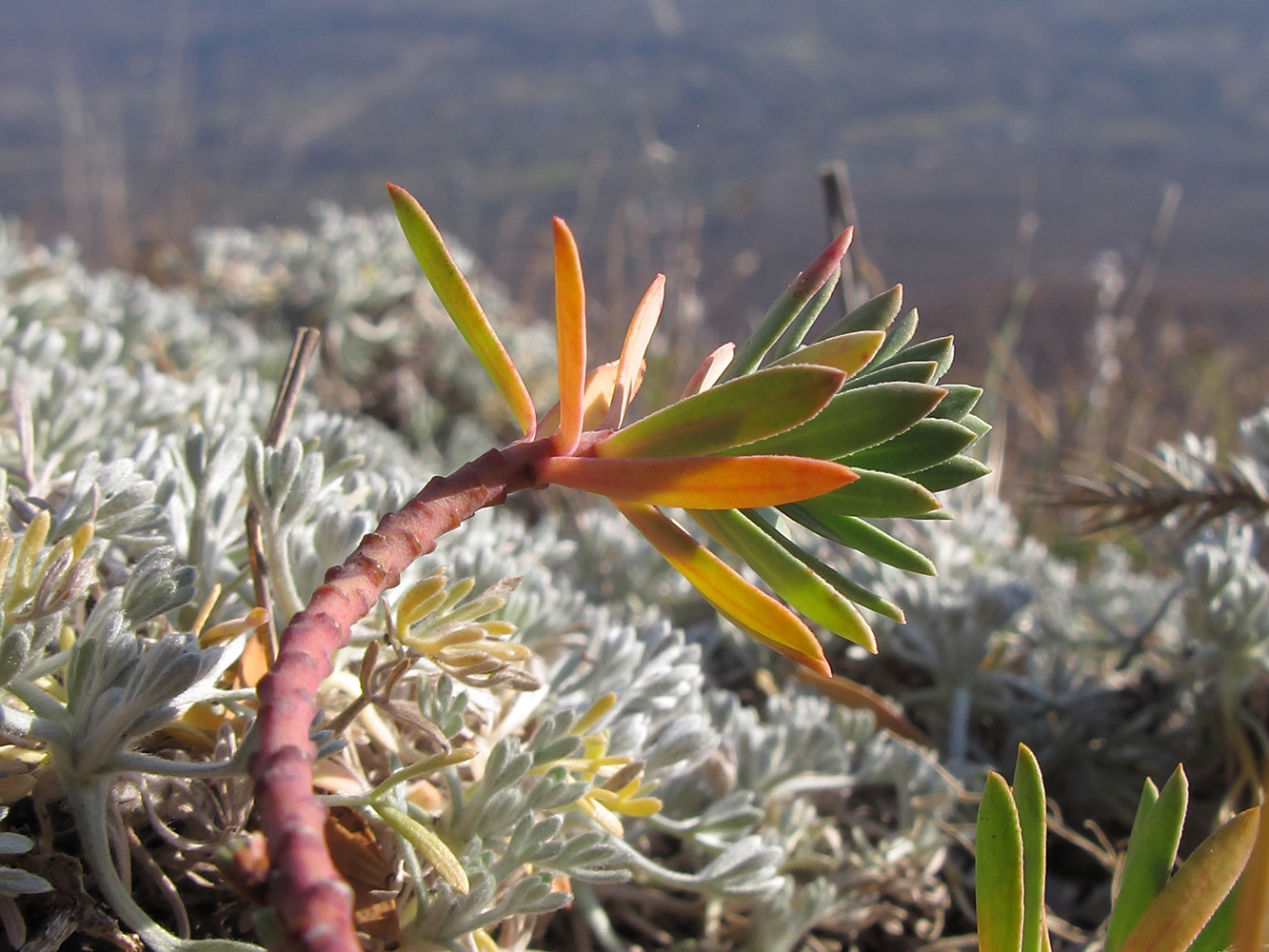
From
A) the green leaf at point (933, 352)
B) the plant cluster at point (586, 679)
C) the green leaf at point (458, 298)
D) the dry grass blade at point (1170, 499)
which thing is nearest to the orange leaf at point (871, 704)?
the plant cluster at point (586, 679)

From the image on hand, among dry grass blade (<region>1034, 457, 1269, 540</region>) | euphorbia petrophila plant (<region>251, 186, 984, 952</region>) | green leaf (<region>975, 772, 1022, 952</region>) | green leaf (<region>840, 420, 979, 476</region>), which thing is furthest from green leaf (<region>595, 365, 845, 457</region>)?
dry grass blade (<region>1034, 457, 1269, 540</region>)

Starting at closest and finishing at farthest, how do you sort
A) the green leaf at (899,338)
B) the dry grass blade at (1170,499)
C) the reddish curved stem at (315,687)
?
1. the reddish curved stem at (315,687)
2. the green leaf at (899,338)
3. the dry grass blade at (1170,499)

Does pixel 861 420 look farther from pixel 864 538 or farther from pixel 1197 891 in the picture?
pixel 1197 891

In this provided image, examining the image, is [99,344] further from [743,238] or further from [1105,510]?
[743,238]

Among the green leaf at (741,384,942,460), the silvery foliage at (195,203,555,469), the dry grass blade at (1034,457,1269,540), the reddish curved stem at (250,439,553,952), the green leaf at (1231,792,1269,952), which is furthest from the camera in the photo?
the silvery foliage at (195,203,555,469)

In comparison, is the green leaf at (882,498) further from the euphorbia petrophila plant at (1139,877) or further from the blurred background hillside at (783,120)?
the blurred background hillside at (783,120)

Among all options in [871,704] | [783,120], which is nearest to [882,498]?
[871,704]

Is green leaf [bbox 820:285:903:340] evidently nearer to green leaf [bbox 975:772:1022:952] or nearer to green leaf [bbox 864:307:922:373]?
green leaf [bbox 864:307:922:373]
